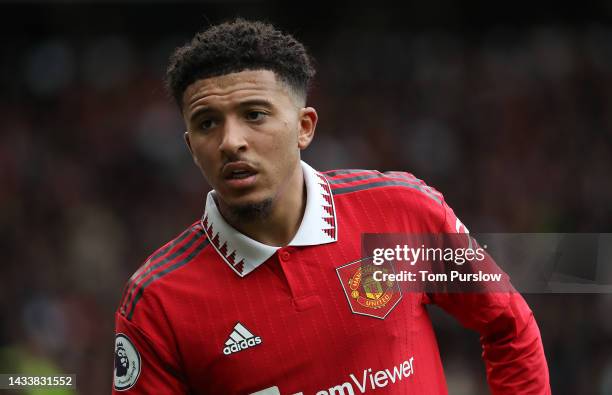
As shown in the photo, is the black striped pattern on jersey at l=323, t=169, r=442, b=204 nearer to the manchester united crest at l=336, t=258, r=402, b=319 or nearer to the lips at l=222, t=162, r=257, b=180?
the manchester united crest at l=336, t=258, r=402, b=319

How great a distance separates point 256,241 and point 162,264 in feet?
0.84

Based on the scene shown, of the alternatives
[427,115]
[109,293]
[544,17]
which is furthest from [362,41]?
[109,293]

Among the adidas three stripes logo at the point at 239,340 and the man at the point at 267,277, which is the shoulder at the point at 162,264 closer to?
the man at the point at 267,277

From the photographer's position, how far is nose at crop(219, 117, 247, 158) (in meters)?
2.19

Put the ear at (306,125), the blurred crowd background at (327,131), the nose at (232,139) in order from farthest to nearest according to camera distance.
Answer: the blurred crowd background at (327,131), the ear at (306,125), the nose at (232,139)

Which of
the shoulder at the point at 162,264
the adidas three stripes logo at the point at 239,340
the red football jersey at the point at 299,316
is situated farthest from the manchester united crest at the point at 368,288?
the shoulder at the point at 162,264

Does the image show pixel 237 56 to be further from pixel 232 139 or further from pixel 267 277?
pixel 267 277

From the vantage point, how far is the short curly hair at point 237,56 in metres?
2.27

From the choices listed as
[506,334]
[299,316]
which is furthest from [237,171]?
[506,334]

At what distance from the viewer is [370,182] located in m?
2.48

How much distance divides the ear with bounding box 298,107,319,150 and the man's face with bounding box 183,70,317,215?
0.09 metres

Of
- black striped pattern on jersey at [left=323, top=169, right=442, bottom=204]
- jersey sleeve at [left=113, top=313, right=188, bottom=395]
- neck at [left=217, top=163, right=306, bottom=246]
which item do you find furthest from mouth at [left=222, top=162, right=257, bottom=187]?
jersey sleeve at [left=113, top=313, right=188, bottom=395]

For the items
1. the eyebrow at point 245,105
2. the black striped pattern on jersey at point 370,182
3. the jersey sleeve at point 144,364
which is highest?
the eyebrow at point 245,105

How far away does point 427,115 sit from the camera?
973 cm
